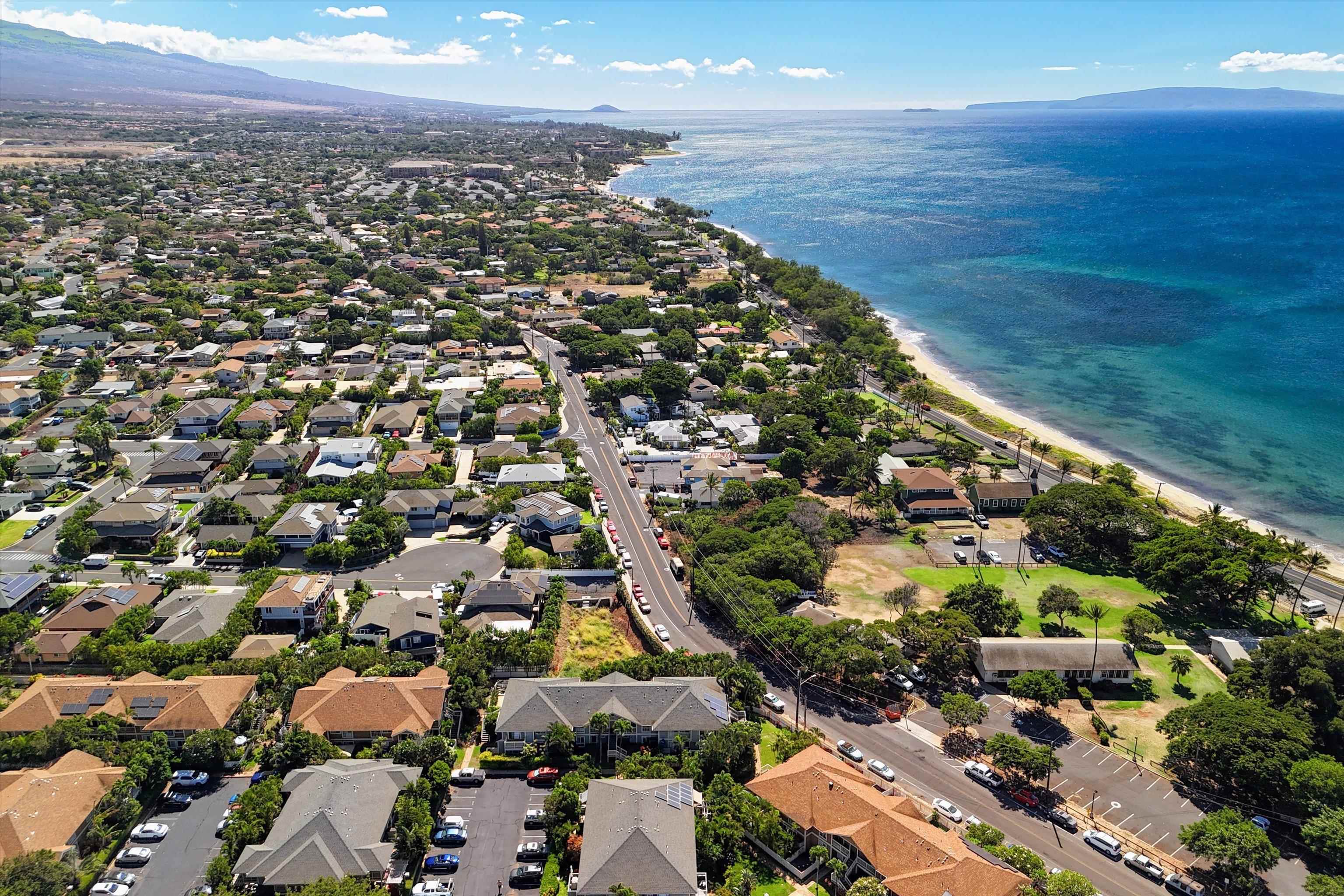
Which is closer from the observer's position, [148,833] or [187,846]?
[187,846]

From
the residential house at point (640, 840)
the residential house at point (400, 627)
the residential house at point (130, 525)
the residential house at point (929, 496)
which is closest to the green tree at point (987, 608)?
the residential house at point (929, 496)

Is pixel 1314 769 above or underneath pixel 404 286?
underneath

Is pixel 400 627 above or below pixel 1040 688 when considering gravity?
above

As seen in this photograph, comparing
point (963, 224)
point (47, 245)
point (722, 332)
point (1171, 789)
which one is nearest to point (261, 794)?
point (1171, 789)

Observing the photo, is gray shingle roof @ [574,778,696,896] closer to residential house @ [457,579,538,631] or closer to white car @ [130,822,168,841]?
residential house @ [457,579,538,631]

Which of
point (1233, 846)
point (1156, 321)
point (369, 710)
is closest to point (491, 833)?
point (369, 710)

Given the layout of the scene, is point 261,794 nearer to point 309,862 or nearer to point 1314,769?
point 309,862

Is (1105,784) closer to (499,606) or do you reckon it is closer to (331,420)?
(499,606)

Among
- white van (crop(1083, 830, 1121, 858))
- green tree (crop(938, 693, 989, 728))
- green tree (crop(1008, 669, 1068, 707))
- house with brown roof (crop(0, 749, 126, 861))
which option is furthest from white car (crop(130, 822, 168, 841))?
green tree (crop(1008, 669, 1068, 707))
